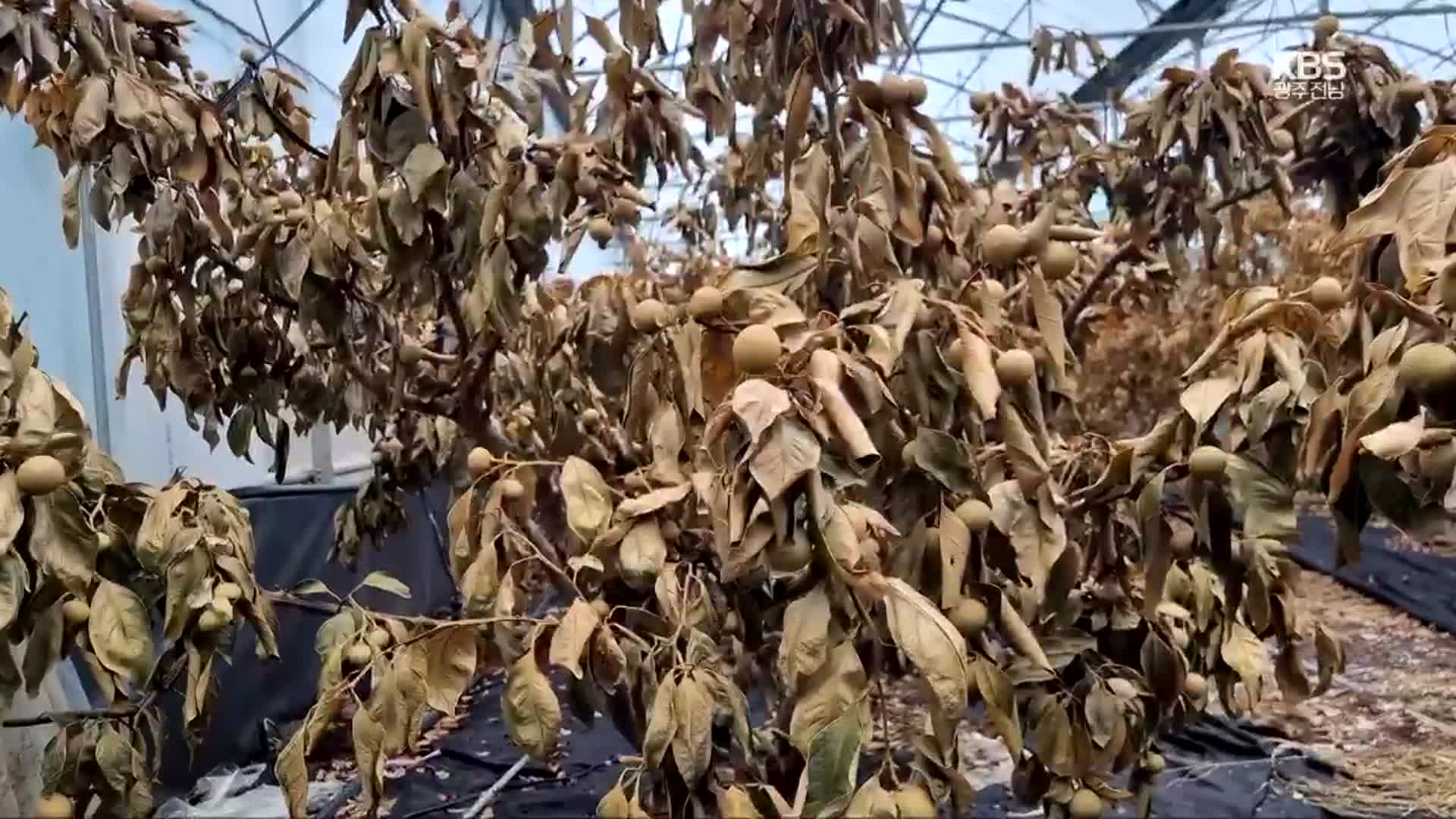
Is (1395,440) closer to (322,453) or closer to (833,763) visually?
(833,763)

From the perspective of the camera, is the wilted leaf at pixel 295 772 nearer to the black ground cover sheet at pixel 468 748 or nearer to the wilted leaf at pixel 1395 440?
the wilted leaf at pixel 1395 440

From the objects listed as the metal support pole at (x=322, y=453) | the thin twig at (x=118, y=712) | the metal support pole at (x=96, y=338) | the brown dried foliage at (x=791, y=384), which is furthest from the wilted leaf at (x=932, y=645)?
the metal support pole at (x=322, y=453)

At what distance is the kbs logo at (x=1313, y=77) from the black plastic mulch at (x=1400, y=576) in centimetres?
263

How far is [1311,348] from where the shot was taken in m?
1.01

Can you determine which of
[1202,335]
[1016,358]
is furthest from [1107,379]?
[1016,358]

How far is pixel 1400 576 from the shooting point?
4543 millimetres

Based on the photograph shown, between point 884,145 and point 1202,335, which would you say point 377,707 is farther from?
point 1202,335

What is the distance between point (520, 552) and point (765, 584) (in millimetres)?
275

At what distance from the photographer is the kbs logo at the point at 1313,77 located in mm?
1627

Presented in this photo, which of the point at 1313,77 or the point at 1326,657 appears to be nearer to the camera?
the point at 1326,657

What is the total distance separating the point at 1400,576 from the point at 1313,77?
3546 mm

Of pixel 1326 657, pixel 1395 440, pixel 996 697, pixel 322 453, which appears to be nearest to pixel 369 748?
pixel 996 697

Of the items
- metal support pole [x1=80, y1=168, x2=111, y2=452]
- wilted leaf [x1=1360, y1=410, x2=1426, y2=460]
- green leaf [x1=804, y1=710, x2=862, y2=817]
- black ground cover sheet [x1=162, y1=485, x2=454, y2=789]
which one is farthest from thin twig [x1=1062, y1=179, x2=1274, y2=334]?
metal support pole [x1=80, y1=168, x2=111, y2=452]

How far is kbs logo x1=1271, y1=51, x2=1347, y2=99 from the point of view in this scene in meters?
1.63
